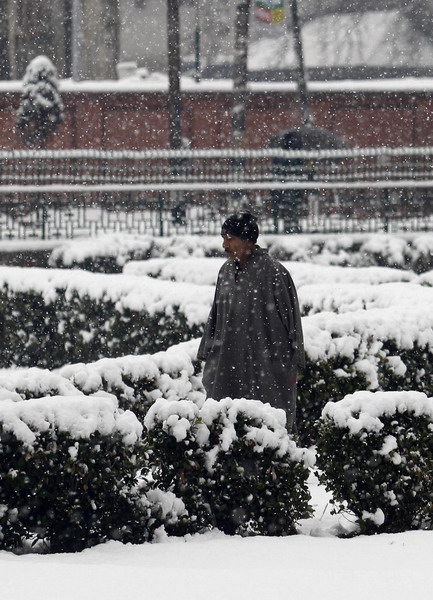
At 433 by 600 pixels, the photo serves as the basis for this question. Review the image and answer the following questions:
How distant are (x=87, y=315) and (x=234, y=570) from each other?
6.36 meters

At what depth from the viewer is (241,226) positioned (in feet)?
19.5

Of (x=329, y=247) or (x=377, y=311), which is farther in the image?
(x=329, y=247)

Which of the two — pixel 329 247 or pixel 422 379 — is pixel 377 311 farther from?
pixel 329 247

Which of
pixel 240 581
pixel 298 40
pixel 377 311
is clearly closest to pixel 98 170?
pixel 377 311

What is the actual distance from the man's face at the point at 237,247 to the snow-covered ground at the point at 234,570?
142 cm

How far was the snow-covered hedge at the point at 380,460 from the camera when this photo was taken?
17.9 feet

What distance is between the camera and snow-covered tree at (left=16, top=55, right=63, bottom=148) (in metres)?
25.6

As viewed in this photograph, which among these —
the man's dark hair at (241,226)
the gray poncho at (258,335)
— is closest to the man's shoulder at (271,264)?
the gray poncho at (258,335)

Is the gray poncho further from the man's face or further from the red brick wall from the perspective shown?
the red brick wall

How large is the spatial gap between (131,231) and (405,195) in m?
4.35

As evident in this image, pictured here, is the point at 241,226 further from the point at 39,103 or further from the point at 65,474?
the point at 39,103

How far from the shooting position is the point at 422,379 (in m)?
8.06

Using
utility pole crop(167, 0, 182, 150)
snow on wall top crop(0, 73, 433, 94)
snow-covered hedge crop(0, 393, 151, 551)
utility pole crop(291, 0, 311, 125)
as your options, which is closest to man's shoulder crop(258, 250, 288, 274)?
snow-covered hedge crop(0, 393, 151, 551)

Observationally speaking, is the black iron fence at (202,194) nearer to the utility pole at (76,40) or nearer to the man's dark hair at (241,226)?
the man's dark hair at (241,226)
